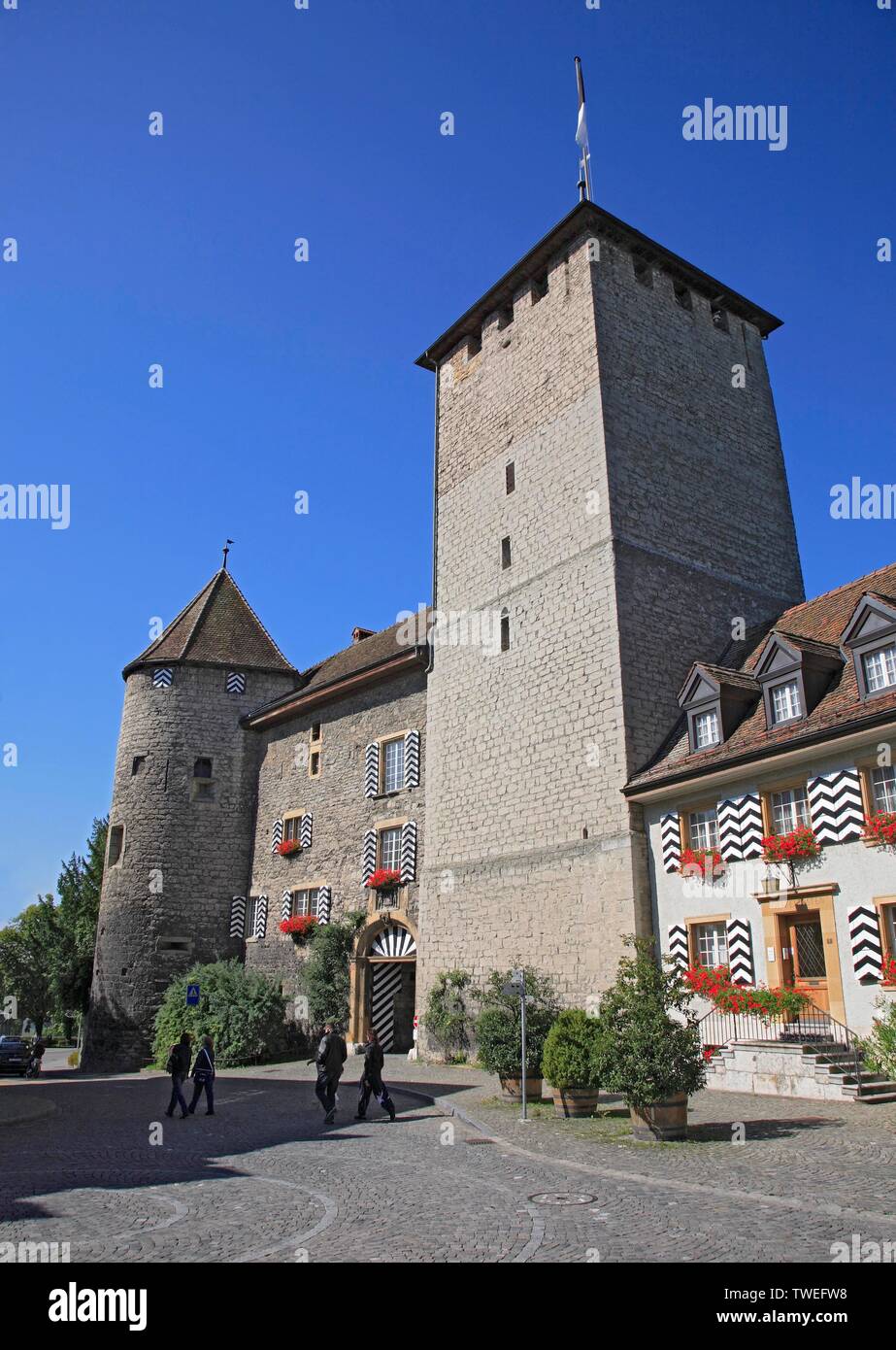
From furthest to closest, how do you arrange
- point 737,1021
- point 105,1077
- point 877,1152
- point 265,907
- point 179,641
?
1. point 179,641
2. point 265,907
3. point 105,1077
4. point 737,1021
5. point 877,1152

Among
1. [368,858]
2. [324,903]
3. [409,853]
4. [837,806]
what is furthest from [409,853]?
[837,806]

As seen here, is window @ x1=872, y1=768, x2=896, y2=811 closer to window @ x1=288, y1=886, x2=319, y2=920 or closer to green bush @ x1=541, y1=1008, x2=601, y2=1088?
green bush @ x1=541, y1=1008, x2=601, y2=1088

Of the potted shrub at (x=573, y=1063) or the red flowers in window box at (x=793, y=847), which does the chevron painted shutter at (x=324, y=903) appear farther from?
the potted shrub at (x=573, y=1063)

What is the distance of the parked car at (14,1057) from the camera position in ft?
83.6

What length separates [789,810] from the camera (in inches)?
567

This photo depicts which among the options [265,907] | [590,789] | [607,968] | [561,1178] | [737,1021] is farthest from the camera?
[265,907]

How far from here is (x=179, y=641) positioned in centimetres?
2984

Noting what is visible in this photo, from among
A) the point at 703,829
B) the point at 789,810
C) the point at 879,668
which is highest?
the point at 879,668

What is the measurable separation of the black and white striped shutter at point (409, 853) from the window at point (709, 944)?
25.7ft

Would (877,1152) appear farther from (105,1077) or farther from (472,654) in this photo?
(105,1077)

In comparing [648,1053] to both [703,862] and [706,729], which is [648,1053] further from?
[706,729]

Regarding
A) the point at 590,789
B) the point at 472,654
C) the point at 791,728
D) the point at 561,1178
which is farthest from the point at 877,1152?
the point at 472,654

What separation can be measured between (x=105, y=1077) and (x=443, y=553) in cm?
1565

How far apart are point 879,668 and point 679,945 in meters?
5.46
